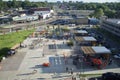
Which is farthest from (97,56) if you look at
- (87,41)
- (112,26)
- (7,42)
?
(112,26)

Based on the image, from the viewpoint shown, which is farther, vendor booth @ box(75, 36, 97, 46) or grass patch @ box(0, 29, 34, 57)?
vendor booth @ box(75, 36, 97, 46)

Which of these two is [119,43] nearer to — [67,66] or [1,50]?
[67,66]

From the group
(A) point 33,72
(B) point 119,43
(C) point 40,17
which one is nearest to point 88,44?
(B) point 119,43

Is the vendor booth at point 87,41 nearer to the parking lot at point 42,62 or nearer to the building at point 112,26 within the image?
the parking lot at point 42,62

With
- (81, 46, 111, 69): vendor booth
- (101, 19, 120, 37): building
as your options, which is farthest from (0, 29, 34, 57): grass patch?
(101, 19, 120, 37): building

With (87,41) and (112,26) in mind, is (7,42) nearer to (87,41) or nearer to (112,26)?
(87,41)

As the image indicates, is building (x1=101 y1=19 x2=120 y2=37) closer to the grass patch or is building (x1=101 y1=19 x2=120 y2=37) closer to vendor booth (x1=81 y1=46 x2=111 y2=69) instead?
vendor booth (x1=81 y1=46 x2=111 y2=69)

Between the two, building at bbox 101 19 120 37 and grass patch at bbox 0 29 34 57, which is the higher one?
building at bbox 101 19 120 37

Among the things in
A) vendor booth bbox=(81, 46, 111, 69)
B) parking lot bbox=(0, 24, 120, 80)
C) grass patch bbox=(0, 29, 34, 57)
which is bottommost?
grass patch bbox=(0, 29, 34, 57)

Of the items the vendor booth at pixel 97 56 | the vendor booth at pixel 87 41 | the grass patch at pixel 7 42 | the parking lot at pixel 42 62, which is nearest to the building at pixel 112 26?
the vendor booth at pixel 87 41
